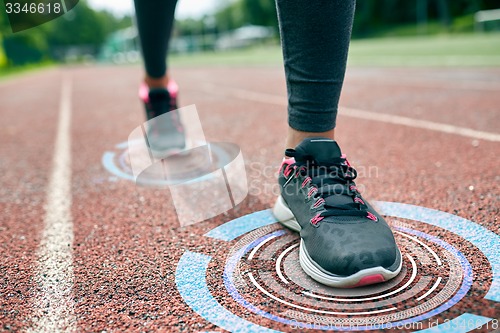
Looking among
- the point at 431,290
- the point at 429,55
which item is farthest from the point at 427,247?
the point at 429,55

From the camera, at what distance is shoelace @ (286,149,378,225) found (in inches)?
48.2

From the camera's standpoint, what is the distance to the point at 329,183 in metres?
1.29

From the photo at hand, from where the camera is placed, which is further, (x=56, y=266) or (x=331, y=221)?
(x=56, y=266)

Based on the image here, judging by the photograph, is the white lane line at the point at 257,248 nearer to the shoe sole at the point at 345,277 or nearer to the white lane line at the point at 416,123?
the shoe sole at the point at 345,277

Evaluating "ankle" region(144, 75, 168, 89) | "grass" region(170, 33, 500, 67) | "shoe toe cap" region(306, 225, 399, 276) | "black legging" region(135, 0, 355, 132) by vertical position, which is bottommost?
"grass" region(170, 33, 500, 67)

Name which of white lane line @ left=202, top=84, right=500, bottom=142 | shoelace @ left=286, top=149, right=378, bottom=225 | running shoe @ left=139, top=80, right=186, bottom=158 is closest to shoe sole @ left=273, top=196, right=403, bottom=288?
shoelace @ left=286, top=149, right=378, bottom=225

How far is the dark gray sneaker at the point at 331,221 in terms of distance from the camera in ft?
3.51

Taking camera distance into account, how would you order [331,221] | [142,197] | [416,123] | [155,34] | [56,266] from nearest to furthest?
1. [331,221]
2. [56,266]
3. [142,197]
4. [155,34]
5. [416,123]

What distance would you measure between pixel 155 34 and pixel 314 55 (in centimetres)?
115

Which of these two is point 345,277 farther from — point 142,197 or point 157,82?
point 157,82

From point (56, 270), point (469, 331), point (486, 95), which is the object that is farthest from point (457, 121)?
point (56, 270)

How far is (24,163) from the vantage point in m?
2.81

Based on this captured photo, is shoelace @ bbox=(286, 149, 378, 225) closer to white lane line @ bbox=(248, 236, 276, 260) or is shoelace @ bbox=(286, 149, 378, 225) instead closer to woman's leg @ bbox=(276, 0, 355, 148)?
woman's leg @ bbox=(276, 0, 355, 148)
